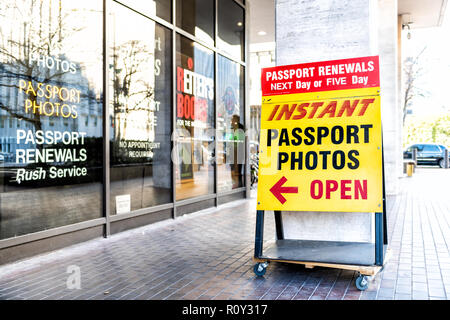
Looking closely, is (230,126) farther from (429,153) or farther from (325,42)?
(429,153)

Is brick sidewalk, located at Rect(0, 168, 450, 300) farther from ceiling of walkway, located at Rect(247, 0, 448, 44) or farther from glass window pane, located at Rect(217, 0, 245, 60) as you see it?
ceiling of walkway, located at Rect(247, 0, 448, 44)

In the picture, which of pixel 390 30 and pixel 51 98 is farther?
pixel 390 30

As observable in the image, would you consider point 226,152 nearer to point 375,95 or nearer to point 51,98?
point 51,98

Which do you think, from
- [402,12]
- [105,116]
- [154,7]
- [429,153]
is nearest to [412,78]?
[429,153]

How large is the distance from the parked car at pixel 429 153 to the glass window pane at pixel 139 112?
20989mm

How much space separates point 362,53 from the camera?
4.71 metres

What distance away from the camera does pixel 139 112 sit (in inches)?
270

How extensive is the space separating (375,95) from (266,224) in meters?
3.60

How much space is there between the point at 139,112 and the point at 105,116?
861mm

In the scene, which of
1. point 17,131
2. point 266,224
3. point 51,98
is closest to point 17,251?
point 17,131

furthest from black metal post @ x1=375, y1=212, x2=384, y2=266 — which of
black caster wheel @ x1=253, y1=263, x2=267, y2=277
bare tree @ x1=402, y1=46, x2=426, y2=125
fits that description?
bare tree @ x1=402, y1=46, x2=426, y2=125

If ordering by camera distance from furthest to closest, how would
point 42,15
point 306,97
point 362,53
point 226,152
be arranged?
point 226,152
point 42,15
point 362,53
point 306,97

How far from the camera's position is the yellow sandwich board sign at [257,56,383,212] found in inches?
159

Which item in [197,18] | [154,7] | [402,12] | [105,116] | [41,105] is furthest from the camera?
[402,12]
